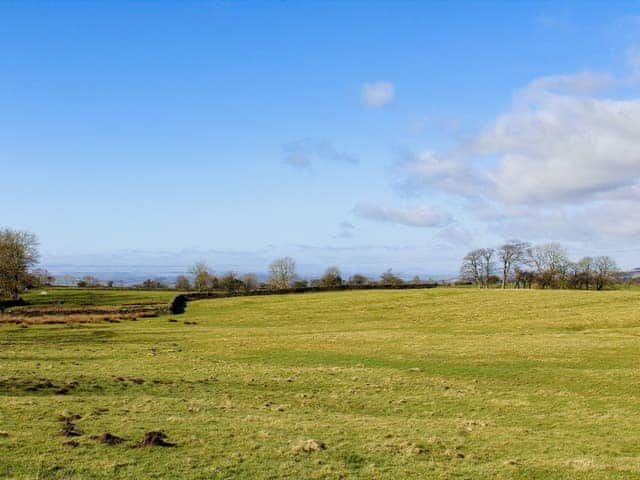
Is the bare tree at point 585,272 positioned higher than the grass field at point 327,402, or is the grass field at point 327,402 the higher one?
the bare tree at point 585,272

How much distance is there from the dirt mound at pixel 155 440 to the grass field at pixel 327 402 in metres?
0.23

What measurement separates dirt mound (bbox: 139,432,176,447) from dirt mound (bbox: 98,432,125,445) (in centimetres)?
58

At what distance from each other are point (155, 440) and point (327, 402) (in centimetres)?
787

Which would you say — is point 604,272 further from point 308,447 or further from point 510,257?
point 308,447

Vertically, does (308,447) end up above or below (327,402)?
above

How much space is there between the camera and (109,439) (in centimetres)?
1230

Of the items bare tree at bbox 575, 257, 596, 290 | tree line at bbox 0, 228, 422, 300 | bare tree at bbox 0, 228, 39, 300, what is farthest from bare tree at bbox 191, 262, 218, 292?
bare tree at bbox 575, 257, 596, 290

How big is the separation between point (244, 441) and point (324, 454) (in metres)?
2.19

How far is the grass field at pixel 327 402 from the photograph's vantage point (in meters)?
11.3

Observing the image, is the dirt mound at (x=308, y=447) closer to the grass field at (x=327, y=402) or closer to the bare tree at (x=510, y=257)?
the grass field at (x=327, y=402)

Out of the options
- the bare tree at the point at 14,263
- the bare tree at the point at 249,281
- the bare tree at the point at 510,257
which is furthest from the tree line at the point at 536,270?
the bare tree at the point at 14,263

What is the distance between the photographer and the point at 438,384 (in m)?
22.1

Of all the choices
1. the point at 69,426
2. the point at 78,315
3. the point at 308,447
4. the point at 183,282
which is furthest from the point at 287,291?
the point at 308,447

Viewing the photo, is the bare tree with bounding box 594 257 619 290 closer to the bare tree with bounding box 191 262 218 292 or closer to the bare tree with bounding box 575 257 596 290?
the bare tree with bounding box 575 257 596 290
